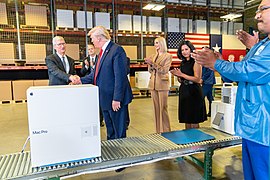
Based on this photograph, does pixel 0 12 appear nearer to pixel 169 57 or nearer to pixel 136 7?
pixel 136 7

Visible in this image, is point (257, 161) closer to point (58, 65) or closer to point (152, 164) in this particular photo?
point (152, 164)

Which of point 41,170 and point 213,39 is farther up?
point 213,39

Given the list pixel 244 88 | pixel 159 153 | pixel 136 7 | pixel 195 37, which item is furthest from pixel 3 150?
pixel 195 37

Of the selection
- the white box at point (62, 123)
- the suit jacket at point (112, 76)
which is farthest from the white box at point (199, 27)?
the white box at point (62, 123)

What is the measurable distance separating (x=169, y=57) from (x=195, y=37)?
6.81 meters

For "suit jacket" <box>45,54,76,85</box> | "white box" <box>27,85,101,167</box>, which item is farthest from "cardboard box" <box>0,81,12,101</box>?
"white box" <box>27,85,101,167</box>

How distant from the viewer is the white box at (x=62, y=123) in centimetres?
164

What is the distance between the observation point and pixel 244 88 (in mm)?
1531

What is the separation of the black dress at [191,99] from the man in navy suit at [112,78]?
0.84 meters

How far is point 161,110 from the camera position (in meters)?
3.33

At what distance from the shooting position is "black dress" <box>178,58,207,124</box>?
9.66ft

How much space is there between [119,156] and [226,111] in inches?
54.2

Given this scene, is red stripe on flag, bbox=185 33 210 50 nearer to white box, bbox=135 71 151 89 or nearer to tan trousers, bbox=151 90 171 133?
white box, bbox=135 71 151 89

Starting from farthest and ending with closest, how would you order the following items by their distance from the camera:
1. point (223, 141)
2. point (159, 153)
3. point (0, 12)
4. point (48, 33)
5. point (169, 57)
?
point (48, 33), point (0, 12), point (169, 57), point (223, 141), point (159, 153)
